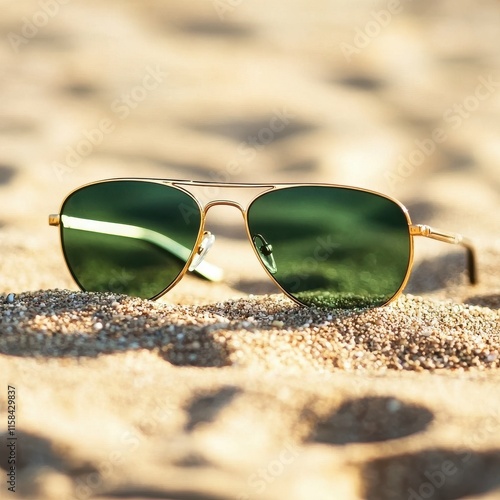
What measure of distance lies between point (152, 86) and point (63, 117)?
1.73 ft

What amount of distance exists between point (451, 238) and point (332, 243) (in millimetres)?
371

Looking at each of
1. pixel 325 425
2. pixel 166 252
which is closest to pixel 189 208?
pixel 166 252

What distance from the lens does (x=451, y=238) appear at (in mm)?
2098

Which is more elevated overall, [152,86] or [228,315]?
[152,86]

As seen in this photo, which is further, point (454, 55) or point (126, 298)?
point (454, 55)

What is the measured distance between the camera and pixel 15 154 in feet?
12.0

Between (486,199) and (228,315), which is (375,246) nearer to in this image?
(228,315)
